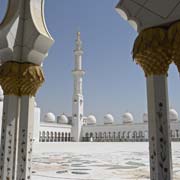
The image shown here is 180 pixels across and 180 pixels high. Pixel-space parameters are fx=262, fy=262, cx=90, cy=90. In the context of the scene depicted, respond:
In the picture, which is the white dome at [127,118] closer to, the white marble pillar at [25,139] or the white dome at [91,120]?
the white dome at [91,120]

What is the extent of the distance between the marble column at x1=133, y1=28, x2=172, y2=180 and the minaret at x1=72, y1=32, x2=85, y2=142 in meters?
21.2

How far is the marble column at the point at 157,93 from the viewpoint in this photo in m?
1.79

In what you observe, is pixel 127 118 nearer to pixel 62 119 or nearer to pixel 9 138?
pixel 62 119

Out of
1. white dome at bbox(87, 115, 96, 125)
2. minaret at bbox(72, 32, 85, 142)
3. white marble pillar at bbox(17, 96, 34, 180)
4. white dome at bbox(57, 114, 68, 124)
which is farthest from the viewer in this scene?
white dome at bbox(87, 115, 96, 125)

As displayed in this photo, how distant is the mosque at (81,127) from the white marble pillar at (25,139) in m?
20.4

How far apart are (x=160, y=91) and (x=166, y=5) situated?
0.60 metres

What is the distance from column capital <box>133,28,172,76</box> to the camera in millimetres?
1851

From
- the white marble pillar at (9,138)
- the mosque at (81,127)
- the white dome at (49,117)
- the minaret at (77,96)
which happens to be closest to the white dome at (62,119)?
the mosque at (81,127)

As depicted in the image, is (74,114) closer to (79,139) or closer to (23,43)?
(79,139)

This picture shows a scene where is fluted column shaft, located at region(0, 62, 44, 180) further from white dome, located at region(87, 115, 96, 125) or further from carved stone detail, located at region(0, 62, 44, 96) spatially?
white dome, located at region(87, 115, 96, 125)

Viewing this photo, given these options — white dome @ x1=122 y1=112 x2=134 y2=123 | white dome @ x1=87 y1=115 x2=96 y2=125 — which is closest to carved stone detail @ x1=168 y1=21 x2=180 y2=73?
white dome @ x1=122 y1=112 x2=134 y2=123

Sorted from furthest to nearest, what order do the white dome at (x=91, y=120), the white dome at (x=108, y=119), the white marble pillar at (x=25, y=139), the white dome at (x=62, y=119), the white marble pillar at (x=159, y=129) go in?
the white dome at (x=91, y=120) → the white dome at (x=62, y=119) → the white dome at (x=108, y=119) → the white marble pillar at (x=25, y=139) → the white marble pillar at (x=159, y=129)

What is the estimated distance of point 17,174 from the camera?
239 centimetres

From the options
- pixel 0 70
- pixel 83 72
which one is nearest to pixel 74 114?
pixel 83 72
